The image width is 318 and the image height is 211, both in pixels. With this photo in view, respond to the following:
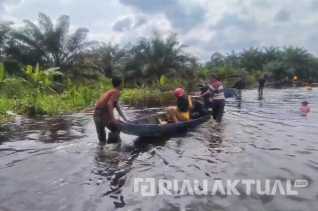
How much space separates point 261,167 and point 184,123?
14.7ft

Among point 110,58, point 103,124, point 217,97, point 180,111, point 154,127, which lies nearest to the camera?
point 103,124

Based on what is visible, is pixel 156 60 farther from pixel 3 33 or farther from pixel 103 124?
pixel 103 124

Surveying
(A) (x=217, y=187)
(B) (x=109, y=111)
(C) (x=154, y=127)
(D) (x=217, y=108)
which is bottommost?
(A) (x=217, y=187)

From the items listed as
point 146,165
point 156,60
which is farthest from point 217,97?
point 156,60

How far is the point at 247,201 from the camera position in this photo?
6.41 metres

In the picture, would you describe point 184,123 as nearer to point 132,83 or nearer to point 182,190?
point 182,190

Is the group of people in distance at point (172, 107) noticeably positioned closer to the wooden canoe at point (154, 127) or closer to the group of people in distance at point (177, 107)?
the group of people in distance at point (177, 107)

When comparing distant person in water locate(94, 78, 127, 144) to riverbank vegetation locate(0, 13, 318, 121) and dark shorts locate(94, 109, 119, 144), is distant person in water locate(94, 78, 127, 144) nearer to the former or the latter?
dark shorts locate(94, 109, 119, 144)

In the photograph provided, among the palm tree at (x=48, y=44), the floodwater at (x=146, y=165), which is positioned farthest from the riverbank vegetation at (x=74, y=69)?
the floodwater at (x=146, y=165)

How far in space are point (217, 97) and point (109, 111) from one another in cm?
635

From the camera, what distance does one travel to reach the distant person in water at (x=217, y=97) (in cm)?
1471

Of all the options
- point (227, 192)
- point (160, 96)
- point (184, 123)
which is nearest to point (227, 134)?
point (184, 123)

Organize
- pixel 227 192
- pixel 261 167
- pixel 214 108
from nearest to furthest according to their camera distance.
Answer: pixel 227 192 < pixel 261 167 < pixel 214 108

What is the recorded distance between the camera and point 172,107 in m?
13.3
